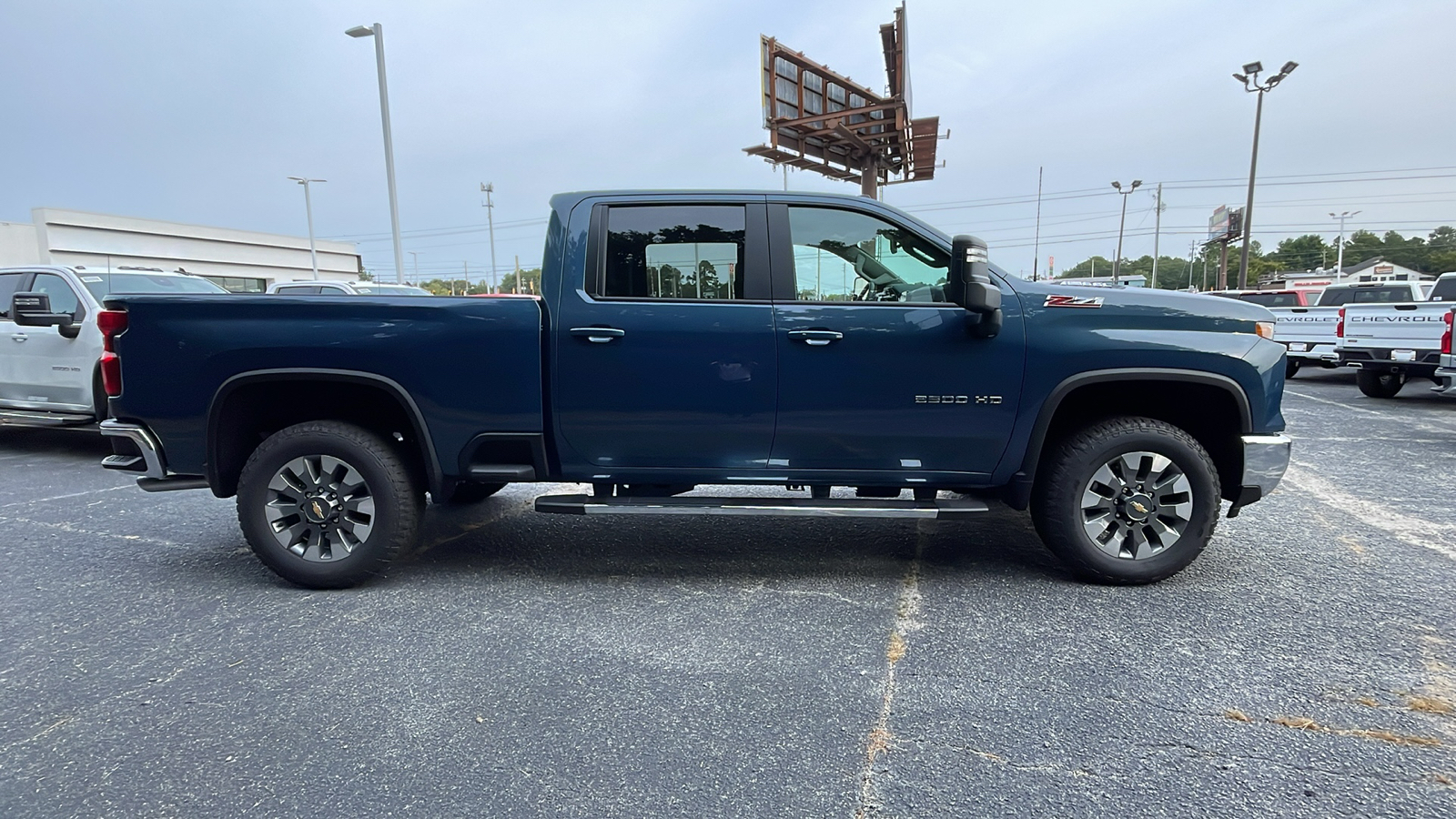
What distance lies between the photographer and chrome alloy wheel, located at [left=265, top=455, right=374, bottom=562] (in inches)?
150

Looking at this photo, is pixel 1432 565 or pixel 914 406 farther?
pixel 1432 565

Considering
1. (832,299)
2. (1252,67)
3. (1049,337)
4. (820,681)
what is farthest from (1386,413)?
(1252,67)

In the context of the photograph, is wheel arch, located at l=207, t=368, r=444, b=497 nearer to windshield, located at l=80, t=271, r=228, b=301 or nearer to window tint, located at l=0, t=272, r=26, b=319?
windshield, located at l=80, t=271, r=228, b=301

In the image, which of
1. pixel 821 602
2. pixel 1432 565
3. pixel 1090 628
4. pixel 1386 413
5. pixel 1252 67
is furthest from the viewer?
pixel 1252 67

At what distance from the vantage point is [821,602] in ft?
12.0

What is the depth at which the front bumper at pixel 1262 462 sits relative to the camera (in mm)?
3689

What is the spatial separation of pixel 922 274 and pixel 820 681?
2071 millimetres

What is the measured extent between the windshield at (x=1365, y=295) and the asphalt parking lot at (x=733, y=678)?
45.0 ft

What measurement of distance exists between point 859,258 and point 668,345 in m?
1.09

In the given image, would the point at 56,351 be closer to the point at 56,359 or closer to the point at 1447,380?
the point at 56,359

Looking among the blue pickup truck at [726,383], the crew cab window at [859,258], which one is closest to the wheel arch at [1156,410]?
the blue pickup truck at [726,383]

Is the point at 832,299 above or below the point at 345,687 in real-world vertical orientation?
above

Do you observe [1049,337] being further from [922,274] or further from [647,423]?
[647,423]

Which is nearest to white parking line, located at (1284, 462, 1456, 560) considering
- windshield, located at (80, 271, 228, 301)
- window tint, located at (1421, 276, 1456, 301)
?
windshield, located at (80, 271, 228, 301)
